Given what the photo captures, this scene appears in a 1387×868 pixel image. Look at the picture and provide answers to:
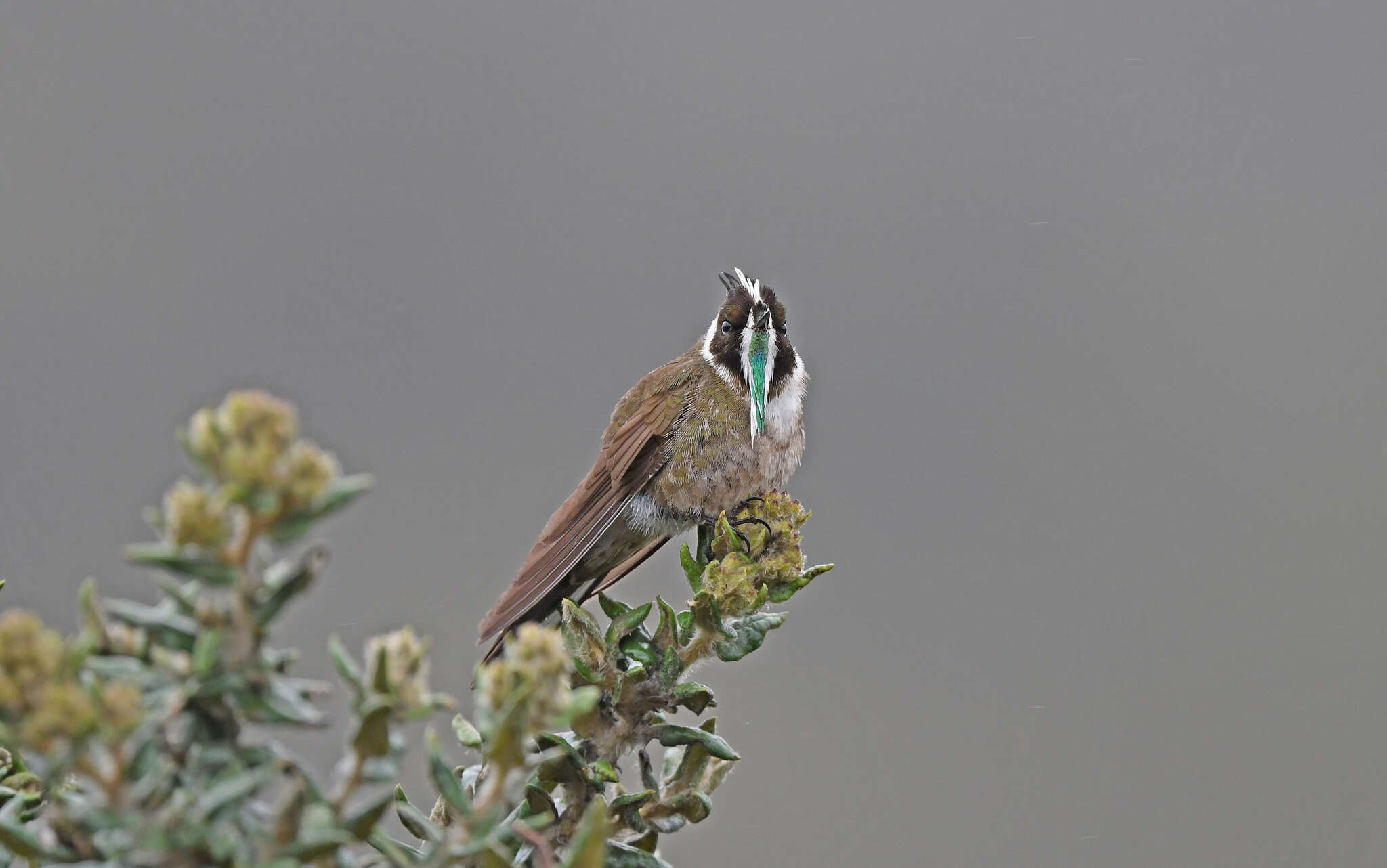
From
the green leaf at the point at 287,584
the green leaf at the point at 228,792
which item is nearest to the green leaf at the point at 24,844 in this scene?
the green leaf at the point at 228,792

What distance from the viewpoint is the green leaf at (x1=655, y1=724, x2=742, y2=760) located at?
1780mm

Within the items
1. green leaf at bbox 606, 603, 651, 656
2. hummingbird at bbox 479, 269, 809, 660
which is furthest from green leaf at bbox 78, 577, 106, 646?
hummingbird at bbox 479, 269, 809, 660

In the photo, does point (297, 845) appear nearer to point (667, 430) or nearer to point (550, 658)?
point (550, 658)

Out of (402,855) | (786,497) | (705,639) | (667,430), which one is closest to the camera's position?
(402,855)

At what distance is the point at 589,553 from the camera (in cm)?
379

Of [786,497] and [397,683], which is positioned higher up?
[786,497]

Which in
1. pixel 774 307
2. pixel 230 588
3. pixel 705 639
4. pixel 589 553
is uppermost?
pixel 774 307

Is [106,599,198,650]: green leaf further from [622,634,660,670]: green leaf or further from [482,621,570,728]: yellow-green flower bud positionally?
[622,634,660,670]: green leaf

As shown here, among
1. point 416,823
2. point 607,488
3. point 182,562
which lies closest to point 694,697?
point 416,823

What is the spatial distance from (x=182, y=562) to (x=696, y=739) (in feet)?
3.28

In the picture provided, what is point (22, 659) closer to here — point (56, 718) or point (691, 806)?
point (56, 718)

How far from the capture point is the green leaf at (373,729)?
101 cm

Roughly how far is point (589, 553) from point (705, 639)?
1.79 meters

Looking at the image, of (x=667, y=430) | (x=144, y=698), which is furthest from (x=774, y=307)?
(x=144, y=698)
